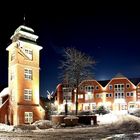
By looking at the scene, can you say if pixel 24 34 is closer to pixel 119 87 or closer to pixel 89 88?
pixel 119 87

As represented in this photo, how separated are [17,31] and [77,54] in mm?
10261

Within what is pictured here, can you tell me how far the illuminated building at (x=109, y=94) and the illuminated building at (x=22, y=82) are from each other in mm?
30790

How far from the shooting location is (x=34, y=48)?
48.3 m

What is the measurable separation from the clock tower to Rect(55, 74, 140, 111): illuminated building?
101 feet

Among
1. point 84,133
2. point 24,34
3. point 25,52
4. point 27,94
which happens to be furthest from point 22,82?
point 84,133

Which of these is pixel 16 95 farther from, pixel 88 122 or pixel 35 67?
pixel 88 122

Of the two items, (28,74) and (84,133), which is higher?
(28,74)

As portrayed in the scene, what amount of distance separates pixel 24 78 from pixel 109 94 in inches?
1545

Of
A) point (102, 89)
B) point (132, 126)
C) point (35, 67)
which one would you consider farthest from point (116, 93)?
point (132, 126)

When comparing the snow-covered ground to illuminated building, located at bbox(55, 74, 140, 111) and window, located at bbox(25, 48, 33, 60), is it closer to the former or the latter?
A: window, located at bbox(25, 48, 33, 60)

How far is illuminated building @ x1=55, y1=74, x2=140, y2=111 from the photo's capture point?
79.5m

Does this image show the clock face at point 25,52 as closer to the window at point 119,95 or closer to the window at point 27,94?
the window at point 27,94

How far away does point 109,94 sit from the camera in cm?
8175

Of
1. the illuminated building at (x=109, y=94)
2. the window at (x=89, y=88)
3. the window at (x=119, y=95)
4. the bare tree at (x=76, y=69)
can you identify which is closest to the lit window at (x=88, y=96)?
the illuminated building at (x=109, y=94)
